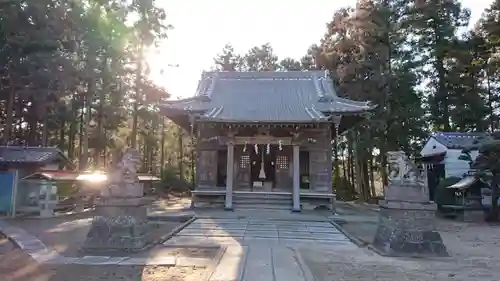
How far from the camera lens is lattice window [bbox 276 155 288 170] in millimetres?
16828

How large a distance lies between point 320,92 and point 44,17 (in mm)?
12833

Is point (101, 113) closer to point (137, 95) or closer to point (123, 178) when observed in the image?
point (137, 95)

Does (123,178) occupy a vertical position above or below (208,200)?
above

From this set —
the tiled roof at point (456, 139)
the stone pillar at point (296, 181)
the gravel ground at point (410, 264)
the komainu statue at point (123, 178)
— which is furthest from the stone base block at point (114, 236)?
the tiled roof at point (456, 139)

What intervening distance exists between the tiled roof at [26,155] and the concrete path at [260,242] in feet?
27.4

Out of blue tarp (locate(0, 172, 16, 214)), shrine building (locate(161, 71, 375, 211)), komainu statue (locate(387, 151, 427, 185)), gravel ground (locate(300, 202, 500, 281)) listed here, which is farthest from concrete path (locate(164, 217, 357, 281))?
blue tarp (locate(0, 172, 16, 214))

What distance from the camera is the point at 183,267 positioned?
609 centimetres

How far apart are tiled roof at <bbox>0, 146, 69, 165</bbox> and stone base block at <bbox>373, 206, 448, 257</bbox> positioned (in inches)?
557

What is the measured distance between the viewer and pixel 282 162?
55.4 feet

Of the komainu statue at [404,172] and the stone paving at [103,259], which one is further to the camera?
→ the komainu statue at [404,172]

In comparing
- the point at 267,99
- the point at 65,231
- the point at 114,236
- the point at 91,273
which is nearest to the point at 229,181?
the point at 267,99

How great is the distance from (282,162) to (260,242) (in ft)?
27.7

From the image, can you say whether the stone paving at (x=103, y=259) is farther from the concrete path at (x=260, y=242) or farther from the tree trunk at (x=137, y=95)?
the tree trunk at (x=137, y=95)

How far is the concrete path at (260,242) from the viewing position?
18.4 ft
